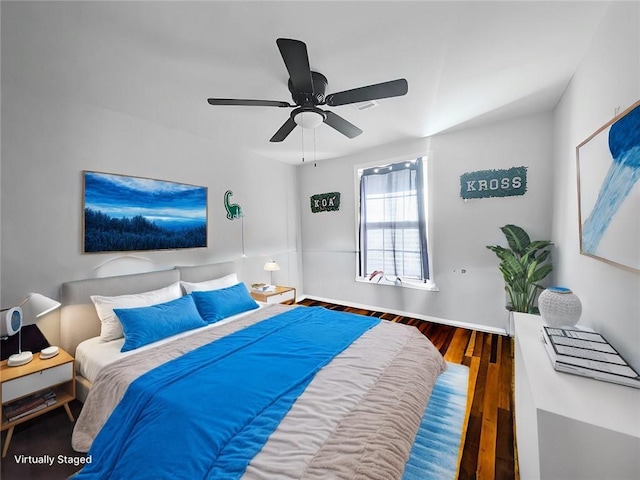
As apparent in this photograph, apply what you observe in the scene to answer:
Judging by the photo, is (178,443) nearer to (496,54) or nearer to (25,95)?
(25,95)

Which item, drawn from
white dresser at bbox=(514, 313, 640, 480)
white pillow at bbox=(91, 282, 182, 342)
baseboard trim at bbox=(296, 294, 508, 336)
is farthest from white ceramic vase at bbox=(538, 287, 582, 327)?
white pillow at bbox=(91, 282, 182, 342)

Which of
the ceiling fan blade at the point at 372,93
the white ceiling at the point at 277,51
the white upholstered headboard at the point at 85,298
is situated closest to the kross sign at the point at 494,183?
the white ceiling at the point at 277,51

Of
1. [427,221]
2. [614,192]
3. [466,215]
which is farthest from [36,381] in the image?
[466,215]

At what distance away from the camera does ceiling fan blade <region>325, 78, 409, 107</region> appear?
1.64m

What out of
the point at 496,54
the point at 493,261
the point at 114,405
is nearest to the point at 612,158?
the point at 496,54

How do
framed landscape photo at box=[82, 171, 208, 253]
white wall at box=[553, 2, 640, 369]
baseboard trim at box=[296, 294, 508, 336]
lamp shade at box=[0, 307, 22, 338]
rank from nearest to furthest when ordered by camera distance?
white wall at box=[553, 2, 640, 369], lamp shade at box=[0, 307, 22, 338], framed landscape photo at box=[82, 171, 208, 253], baseboard trim at box=[296, 294, 508, 336]

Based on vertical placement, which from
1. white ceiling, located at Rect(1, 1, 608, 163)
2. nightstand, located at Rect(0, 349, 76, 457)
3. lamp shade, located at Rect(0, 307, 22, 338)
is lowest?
nightstand, located at Rect(0, 349, 76, 457)

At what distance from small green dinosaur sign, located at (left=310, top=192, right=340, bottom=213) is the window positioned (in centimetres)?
47

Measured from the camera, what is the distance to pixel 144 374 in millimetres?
1582

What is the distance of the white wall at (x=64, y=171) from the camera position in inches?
79.4

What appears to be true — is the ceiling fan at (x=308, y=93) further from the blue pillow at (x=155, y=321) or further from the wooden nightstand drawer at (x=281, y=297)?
the wooden nightstand drawer at (x=281, y=297)

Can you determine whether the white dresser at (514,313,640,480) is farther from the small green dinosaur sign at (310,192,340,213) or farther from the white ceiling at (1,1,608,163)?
the small green dinosaur sign at (310,192,340,213)

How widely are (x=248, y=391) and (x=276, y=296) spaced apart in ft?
7.63

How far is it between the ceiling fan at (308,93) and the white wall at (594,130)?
3.50ft
